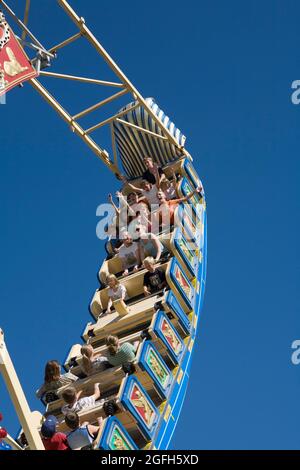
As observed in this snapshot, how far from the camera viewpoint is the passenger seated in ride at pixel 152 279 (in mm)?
14375

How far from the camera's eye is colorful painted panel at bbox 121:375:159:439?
11578 millimetres

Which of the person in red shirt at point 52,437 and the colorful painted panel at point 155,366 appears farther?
the colorful painted panel at point 155,366

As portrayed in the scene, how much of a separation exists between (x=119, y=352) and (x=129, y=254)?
3191 millimetres

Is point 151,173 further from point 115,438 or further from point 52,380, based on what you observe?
Result: point 115,438

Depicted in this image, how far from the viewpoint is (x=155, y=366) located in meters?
12.5

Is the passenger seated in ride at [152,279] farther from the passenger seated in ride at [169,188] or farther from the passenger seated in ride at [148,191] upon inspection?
the passenger seated in ride at [169,188]

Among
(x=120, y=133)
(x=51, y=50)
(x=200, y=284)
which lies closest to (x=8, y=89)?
(x=51, y=50)

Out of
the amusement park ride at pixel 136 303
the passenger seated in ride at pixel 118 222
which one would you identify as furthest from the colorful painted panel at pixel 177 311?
the passenger seated in ride at pixel 118 222

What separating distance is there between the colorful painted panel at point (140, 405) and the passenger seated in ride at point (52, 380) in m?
1.57

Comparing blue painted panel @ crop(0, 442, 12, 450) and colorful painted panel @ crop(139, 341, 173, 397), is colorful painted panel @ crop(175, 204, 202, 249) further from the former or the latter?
blue painted panel @ crop(0, 442, 12, 450)

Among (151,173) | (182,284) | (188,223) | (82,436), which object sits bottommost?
(82,436)

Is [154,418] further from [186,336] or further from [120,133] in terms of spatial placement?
[120,133]

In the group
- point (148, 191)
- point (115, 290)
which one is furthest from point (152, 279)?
point (148, 191)
